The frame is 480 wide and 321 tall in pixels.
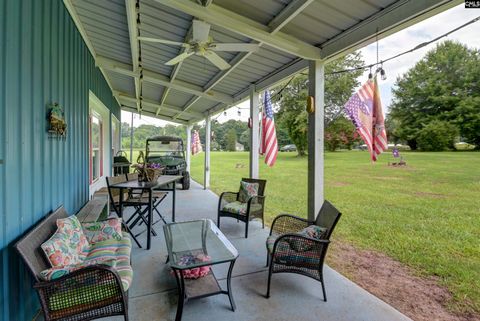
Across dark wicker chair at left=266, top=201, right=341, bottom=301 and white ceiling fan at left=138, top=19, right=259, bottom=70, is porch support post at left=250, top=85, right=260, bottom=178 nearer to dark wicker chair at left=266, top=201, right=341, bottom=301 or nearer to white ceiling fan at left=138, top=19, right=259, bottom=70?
white ceiling fan at left=138, top=19, right=259, bottom=70

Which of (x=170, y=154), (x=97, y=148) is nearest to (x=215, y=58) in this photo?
(x=97, y=148)

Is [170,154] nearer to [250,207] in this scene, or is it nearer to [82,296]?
[250,207]

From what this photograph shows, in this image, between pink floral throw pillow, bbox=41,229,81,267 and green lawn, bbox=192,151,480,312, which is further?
green lawn, bbox=192,151,480,312

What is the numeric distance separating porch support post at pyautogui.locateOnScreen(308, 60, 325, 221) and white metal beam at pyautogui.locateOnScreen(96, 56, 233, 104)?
338 cm

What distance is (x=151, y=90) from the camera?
7.61 m

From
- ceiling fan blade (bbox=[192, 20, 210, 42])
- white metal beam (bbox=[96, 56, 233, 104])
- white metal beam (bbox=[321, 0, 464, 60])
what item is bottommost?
white metal beam (bbox=[321, 0, 464, 60])

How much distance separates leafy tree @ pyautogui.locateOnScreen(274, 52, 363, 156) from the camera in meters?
16.9

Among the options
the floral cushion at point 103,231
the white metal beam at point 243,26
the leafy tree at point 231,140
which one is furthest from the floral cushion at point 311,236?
the leafy tree at point 231,140

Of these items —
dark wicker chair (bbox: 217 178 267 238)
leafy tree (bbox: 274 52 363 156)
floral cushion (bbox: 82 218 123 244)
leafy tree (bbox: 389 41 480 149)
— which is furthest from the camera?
leafy tree (bbox: 274 52 363 156)

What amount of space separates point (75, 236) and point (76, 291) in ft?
2.44

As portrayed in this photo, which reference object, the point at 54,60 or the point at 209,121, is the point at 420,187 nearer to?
the point at 209,121

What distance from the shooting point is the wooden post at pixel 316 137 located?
3.48m

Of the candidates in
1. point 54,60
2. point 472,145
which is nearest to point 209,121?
point 54,60

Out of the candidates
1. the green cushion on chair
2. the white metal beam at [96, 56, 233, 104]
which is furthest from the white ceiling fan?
the white metal beam at [96, 56, 233, 104]
